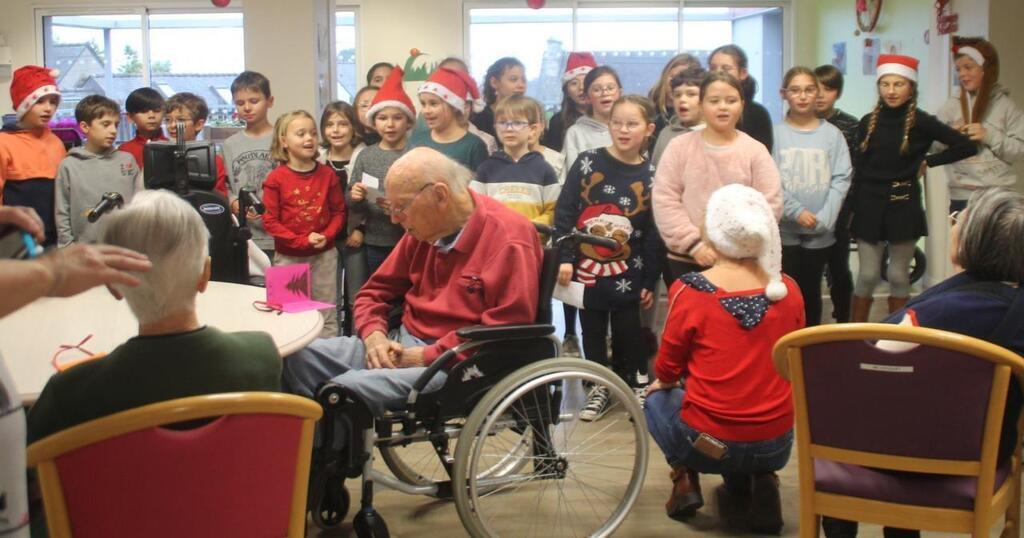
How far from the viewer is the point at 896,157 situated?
14.3ft

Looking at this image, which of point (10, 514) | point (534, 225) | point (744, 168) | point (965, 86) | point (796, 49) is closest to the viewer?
point (10, 514)

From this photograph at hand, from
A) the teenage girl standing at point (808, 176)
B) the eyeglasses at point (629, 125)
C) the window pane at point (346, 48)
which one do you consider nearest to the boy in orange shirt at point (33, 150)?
the eyeglasses at point (629, 125)

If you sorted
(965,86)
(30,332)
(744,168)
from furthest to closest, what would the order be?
(965,86)
(744,168)
(30,332)

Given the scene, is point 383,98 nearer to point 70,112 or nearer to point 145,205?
point 145,205

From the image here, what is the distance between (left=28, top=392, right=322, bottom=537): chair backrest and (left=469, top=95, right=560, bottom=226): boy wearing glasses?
98.1 inches

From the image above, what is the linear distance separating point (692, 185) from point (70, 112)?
818 cm

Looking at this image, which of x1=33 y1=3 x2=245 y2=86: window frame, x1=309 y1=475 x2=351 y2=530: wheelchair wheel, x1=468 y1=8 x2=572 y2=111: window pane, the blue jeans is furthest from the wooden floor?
x1=33 y1=3 x2=245 y2=86: window frame

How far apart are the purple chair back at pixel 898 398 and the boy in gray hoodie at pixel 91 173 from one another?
11.2ft

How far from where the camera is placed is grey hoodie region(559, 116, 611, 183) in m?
4.40

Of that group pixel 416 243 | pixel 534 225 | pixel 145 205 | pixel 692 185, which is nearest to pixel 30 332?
pixel 145 205

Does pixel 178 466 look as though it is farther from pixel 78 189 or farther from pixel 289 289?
pixel 78 189

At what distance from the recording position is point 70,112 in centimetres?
988

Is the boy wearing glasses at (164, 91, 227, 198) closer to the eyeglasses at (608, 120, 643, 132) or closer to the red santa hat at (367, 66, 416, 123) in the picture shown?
the red santa hat at (367, 66, 416, 123)

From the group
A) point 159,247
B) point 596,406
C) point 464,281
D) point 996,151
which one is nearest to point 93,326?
point 159,247
